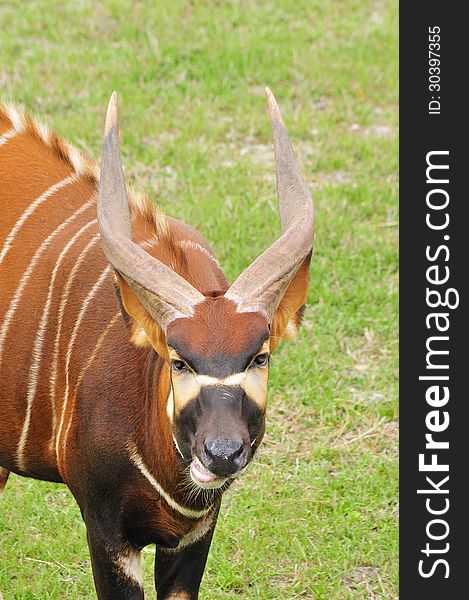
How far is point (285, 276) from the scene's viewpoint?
3666 millimetres

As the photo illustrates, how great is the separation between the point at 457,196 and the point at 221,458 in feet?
11.7

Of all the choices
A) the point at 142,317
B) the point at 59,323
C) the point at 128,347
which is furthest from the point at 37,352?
the point at 142,317

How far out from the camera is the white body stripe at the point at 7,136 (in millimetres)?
4652

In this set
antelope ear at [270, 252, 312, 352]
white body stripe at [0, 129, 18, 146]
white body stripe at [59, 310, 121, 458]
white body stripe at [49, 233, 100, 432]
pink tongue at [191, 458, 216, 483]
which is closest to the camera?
pink tongue at [191, 458, 216, 483]

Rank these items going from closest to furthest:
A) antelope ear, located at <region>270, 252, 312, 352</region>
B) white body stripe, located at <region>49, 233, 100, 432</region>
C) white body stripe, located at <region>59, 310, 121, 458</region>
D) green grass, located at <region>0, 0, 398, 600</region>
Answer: antelope ear, located at <region>270, 252, 312, 352</region>, white body stripe, located at <region>59, 310, 121, 458</region>, white body stripe, located at <region>49, 233, 100, 432</region>, green grass, located at <region>0, 0, 398, 600</region>

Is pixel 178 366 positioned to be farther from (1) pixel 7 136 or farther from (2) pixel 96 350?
(1) pixel 7 136

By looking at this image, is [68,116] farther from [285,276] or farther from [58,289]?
[285,276]

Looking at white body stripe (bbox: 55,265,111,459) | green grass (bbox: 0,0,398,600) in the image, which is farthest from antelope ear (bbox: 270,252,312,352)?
green grass (bbox: 0,0,398,600)

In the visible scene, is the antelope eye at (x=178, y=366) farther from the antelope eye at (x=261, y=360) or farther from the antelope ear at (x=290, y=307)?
the antelope ear at (x=290, y=307)

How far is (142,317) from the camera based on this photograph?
3717 millimetres

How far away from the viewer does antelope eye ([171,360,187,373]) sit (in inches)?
137

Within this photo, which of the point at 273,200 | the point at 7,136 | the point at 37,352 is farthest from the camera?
the point at 273,200

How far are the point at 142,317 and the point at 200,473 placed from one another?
526 millimetres

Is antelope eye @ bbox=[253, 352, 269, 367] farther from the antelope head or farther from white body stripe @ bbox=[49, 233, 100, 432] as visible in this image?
white body stripe @ bbox=[49, 233, 100, 432]
